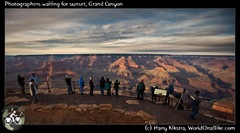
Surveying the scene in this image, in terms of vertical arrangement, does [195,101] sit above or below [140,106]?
above

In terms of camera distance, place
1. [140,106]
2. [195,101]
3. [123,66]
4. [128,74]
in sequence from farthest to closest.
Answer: [123,66], [128,74], [140,106], [195,101]

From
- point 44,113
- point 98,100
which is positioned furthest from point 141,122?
point 44,113

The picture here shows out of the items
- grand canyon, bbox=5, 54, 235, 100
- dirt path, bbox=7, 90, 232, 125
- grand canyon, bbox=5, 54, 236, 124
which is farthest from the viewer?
grand canyon, bbox=5, 54, 235, 100

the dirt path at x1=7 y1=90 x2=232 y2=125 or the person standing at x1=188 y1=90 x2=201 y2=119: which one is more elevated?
the person standing at x1=188 y1=90 x2=201 y2=119

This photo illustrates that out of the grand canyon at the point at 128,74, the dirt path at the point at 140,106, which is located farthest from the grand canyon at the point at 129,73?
the dirt path at the point at 140,106

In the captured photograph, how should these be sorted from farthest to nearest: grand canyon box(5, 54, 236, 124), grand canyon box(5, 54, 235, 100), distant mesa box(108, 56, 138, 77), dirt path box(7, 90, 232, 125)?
distant mesa box(108, 56, 138, 77) → grand canyon box(5, 54, 235, 100) → grand canyon box(5, 54, 236, 124) → dirt path box(7, 90, 232, 125)

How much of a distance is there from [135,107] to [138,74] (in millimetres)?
141086

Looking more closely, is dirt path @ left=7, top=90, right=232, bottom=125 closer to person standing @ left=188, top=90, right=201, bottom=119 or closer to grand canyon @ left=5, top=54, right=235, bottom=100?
person standing @ left=188, top=90, right=201, bottom=119

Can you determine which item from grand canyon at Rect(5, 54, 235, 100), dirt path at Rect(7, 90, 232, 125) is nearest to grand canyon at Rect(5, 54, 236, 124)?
grand canyon at Rect(5, 54, 235, 100)

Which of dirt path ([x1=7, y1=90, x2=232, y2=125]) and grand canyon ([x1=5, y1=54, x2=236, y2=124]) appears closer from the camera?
dirt path ([x1=7, y1=90, x2=232, y2=125])

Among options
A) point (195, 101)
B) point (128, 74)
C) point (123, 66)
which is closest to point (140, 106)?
Result: point (195, 101)

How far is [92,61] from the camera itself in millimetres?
189125

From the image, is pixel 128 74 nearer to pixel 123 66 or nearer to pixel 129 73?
pixel 129 73

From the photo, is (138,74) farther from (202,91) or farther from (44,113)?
(44,113)
